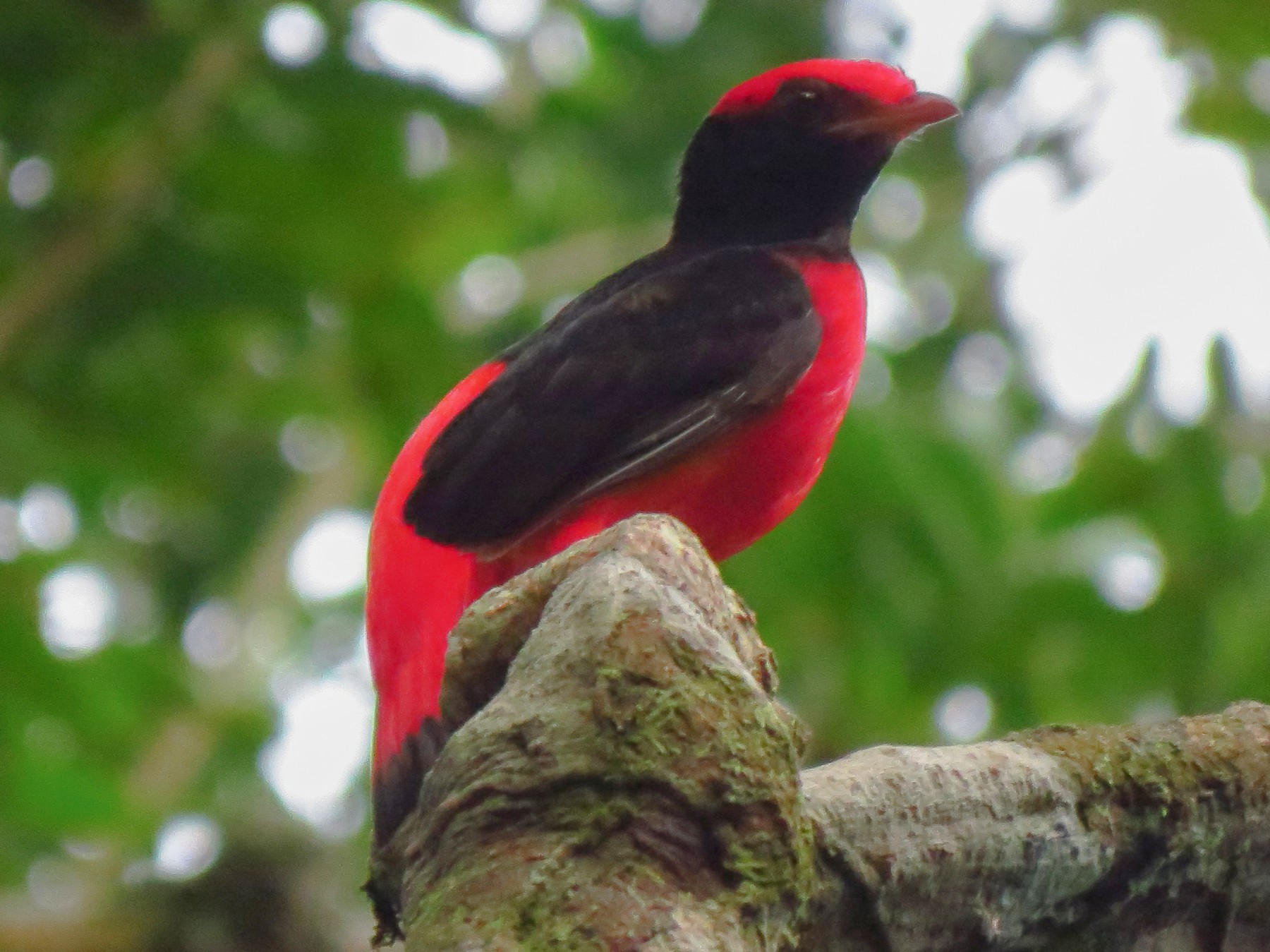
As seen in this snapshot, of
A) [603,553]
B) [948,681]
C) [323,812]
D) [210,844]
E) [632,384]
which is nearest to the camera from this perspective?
[603,553]

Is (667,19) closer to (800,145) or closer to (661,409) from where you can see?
(800,145)

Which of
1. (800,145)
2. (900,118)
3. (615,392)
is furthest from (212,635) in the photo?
(615,392)

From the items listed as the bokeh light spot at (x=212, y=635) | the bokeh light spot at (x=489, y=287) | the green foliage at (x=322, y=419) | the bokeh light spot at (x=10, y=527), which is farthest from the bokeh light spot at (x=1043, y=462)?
the bokeh light spot at (x=10, y=527)

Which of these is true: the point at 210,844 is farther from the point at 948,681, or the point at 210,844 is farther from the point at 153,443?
the point at 948,681

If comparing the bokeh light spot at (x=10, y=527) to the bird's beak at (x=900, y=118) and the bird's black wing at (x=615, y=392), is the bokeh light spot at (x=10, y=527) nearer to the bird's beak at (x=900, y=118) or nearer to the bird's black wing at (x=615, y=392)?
the bird's black wing at (x=615, y=392)

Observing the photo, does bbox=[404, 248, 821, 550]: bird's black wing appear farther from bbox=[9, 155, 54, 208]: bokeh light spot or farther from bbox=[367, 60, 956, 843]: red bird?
bbox=[9, 155, 54, 208]: bokeh light spot

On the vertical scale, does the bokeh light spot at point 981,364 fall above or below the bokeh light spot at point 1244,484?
above

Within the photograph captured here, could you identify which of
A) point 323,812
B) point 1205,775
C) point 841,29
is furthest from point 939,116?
point 323,812
